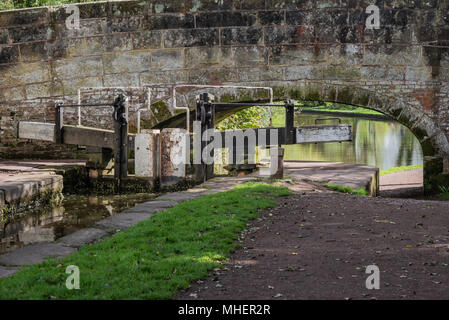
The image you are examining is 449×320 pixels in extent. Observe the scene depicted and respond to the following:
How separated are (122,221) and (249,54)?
641 centimetres

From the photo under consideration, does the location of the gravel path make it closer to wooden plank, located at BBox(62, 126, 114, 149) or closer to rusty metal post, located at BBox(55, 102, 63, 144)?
wooden plank, located at BBox(62, 126, 114, 149)

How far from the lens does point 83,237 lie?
247 inches

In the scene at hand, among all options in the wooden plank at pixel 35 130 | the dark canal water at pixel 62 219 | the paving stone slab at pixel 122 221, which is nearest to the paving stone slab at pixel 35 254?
the paving stone slab at pixel 122 221

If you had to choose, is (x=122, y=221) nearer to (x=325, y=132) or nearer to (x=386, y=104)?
(x=325, y=132)

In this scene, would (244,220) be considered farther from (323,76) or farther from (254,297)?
(323,76)

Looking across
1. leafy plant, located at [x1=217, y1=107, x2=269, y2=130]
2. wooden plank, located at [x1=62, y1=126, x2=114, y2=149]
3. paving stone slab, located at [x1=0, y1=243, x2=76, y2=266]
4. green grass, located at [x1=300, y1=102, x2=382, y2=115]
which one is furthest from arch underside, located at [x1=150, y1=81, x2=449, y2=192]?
green grass, located at [x1=300, y1=102, x2=382, y2=115]

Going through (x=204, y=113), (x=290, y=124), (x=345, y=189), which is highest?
(x=204, y=113)

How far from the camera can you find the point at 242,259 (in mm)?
5391

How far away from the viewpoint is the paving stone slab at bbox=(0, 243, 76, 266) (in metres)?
5.39

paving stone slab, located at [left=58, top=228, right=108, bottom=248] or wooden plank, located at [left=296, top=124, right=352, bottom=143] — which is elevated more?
wooden plank, located at [left=296, top=124, right=352, bottom=143]

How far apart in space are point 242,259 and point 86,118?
8.51 m

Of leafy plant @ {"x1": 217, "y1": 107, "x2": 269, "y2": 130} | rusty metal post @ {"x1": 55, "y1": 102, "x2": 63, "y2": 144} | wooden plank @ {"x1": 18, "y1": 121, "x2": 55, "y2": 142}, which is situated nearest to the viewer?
rusty metal post @ {"x1": 55, "y1": 102, "x2": 63, "y2": 144}

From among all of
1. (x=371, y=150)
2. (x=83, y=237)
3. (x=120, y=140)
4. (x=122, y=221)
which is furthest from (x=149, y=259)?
(x=371, y=150)

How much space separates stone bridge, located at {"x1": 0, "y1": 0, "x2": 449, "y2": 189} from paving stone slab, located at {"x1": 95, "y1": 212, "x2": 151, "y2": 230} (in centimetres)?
560
